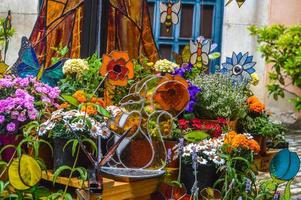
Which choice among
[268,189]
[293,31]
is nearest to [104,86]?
[268,189]

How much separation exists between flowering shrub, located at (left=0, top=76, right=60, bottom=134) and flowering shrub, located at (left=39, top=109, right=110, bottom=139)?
128 millimetres

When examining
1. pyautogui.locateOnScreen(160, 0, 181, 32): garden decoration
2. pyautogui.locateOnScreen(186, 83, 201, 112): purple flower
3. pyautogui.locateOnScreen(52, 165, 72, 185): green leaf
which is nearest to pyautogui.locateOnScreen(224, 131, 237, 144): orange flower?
pyautogui.locateOnScreen(186, 83, 201, 112): purple flower

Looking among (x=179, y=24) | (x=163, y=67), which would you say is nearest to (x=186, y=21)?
(x=179, y=24)

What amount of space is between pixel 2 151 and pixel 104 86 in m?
0.76

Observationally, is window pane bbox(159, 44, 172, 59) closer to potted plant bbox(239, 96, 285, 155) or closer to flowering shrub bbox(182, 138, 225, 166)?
potted plant bbox(239, 96, 285, 155)

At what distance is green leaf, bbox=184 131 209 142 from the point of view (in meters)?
2.70

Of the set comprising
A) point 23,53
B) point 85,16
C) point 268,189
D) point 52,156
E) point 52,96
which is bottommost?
point 268,189

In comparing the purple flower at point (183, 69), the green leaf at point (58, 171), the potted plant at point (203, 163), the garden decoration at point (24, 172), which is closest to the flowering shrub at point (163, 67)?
the purple flower at point (183, 69)

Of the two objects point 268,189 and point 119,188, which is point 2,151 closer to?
point 119,188

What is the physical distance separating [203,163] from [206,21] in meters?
6.20

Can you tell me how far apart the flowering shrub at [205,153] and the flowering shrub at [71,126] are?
1.60 feet

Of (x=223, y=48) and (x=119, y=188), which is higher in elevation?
(x=223, y=48)

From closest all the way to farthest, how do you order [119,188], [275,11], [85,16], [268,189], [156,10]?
[119,188] < [268,189] < [85,16] < [156,10] < [275,11]

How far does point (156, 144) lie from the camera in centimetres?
287
